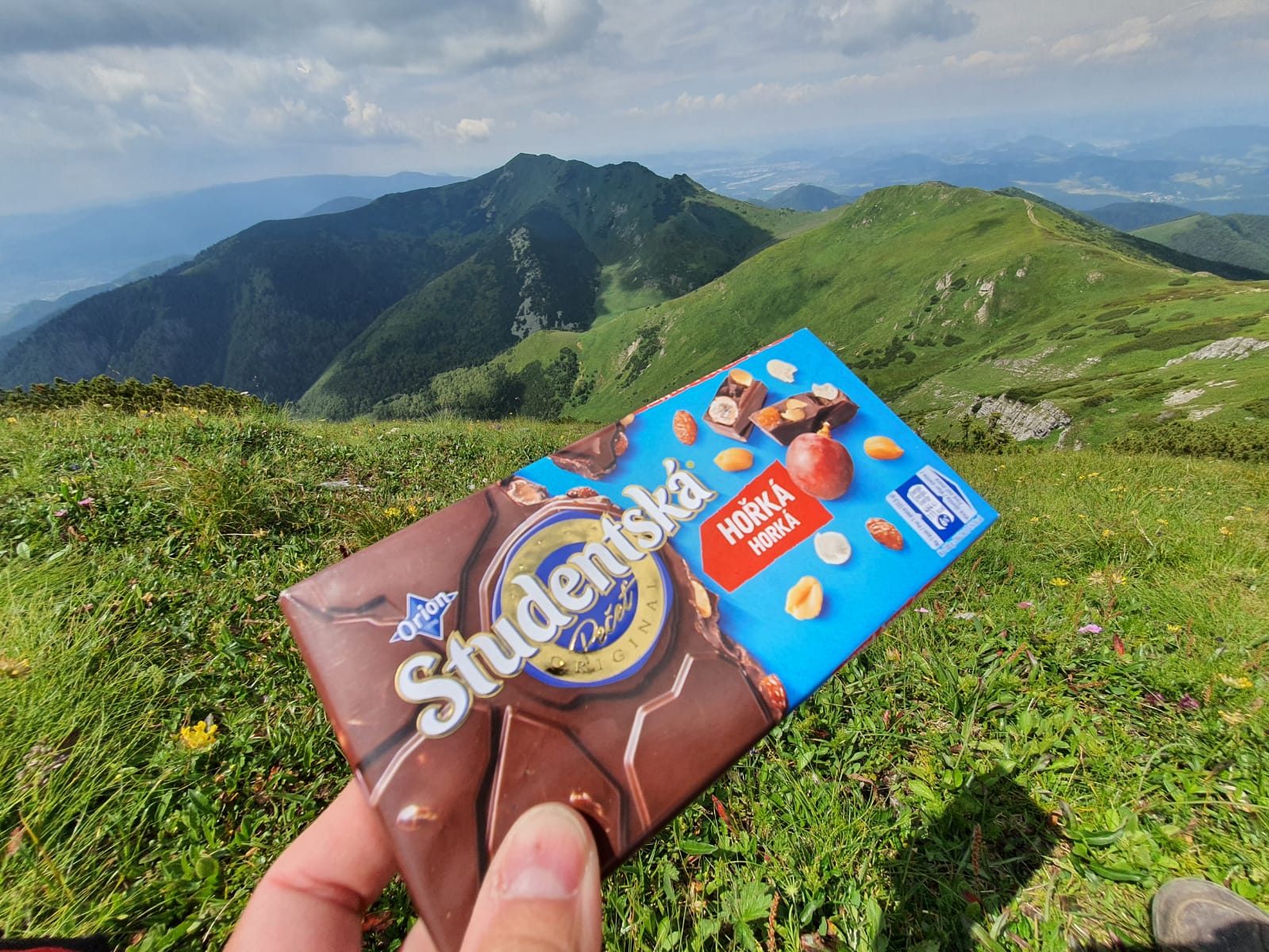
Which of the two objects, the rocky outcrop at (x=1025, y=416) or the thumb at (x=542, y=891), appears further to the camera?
the rocky outcrop at (x=1025, y=416)

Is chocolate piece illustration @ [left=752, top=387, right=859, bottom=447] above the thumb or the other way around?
above

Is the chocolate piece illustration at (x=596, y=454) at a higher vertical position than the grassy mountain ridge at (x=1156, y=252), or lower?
higher

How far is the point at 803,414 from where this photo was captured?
2666 millimetres

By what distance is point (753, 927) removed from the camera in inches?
88.6

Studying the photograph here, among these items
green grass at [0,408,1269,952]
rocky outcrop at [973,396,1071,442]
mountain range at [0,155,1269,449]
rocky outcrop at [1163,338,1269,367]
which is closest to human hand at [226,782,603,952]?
green grass at [0,408,1269,952]

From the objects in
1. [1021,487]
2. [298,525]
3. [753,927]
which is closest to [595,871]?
[753,927]

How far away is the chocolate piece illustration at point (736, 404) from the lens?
2.64 m

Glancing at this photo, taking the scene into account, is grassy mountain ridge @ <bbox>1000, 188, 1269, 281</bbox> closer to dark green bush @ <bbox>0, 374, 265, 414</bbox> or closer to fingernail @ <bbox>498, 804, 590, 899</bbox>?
dark green bush @ <bbox>0, 374, 265, 414</bbox>

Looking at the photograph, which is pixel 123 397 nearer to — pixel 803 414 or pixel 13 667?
pixel 13 667

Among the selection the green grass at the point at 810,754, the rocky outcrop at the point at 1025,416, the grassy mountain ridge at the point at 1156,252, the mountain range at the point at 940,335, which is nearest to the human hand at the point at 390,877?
the green grass at the point at 810,754

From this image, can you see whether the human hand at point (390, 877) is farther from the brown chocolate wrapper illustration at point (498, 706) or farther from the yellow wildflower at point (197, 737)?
the yellow wildflower at point (197, 737)

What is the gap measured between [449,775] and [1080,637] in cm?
371

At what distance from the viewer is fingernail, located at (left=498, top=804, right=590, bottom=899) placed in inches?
62.6

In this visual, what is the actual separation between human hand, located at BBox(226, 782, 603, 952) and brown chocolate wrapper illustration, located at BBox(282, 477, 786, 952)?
0.22 ft
